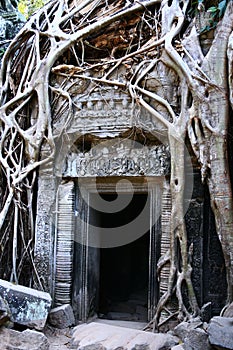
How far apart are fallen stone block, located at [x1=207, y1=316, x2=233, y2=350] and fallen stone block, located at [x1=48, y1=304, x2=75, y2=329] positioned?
1.80 meters

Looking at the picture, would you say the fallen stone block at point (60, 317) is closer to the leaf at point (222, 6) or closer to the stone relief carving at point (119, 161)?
the stone relief carving at point (119, 161)

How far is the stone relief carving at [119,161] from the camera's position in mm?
4418

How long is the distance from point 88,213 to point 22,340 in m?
1.62

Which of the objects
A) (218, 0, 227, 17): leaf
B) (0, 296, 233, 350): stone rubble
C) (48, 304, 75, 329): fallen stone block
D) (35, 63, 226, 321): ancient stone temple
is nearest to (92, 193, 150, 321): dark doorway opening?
(35, 63, 226, 321): ancient stone temple

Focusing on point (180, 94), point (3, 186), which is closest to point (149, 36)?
point (180, 94)

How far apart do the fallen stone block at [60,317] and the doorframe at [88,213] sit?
0.20 meters

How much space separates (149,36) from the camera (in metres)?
4.71

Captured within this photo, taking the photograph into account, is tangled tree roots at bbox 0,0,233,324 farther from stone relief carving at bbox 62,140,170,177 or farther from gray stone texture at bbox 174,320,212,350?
gray stone texture at bbox 174,320,212,350

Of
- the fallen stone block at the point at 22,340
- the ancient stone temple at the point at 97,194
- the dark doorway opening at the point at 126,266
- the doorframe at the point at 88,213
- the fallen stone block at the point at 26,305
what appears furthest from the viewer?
the dark doorway opening at the point at 126,266

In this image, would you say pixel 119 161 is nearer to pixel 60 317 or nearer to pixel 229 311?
pixel 60 317

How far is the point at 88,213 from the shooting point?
16.1 feet

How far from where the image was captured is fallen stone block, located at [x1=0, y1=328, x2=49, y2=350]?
367 centimetres

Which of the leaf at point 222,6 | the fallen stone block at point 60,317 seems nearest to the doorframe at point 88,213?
the fallen stone block at point 60,317

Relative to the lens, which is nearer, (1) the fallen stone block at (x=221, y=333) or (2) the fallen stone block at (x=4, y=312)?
(1) the fallen stone block at (x=221, y=333)
